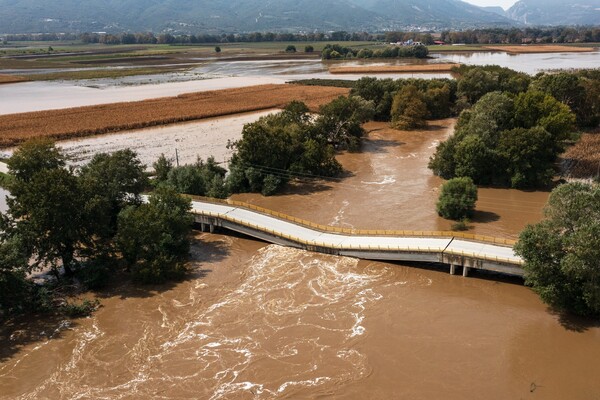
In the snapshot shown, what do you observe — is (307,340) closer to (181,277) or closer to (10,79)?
(181,277)

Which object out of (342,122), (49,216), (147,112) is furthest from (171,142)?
(49,216)

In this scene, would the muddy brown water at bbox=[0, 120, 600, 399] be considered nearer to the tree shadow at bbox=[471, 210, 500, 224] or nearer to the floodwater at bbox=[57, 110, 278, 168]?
the tree shadow at bbox=[471, 210, 500, 224]

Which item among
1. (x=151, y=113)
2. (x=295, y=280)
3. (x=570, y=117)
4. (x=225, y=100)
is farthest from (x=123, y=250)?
(x=225, y=100)

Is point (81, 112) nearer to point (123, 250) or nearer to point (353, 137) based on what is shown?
point (353, 137)

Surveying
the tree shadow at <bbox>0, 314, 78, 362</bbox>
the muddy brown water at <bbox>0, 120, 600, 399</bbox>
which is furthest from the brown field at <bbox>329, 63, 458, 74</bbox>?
the tree shadow at <bbox>0, 314, 78, 362</bbox>

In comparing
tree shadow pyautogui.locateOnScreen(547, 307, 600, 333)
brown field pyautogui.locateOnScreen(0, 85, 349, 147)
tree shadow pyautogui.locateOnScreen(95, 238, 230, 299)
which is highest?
brown field pyautogui.locateOnScreen(0, 85, 349, 147)

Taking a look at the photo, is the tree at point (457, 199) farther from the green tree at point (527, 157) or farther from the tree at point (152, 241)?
the tree at point (152, 241)
